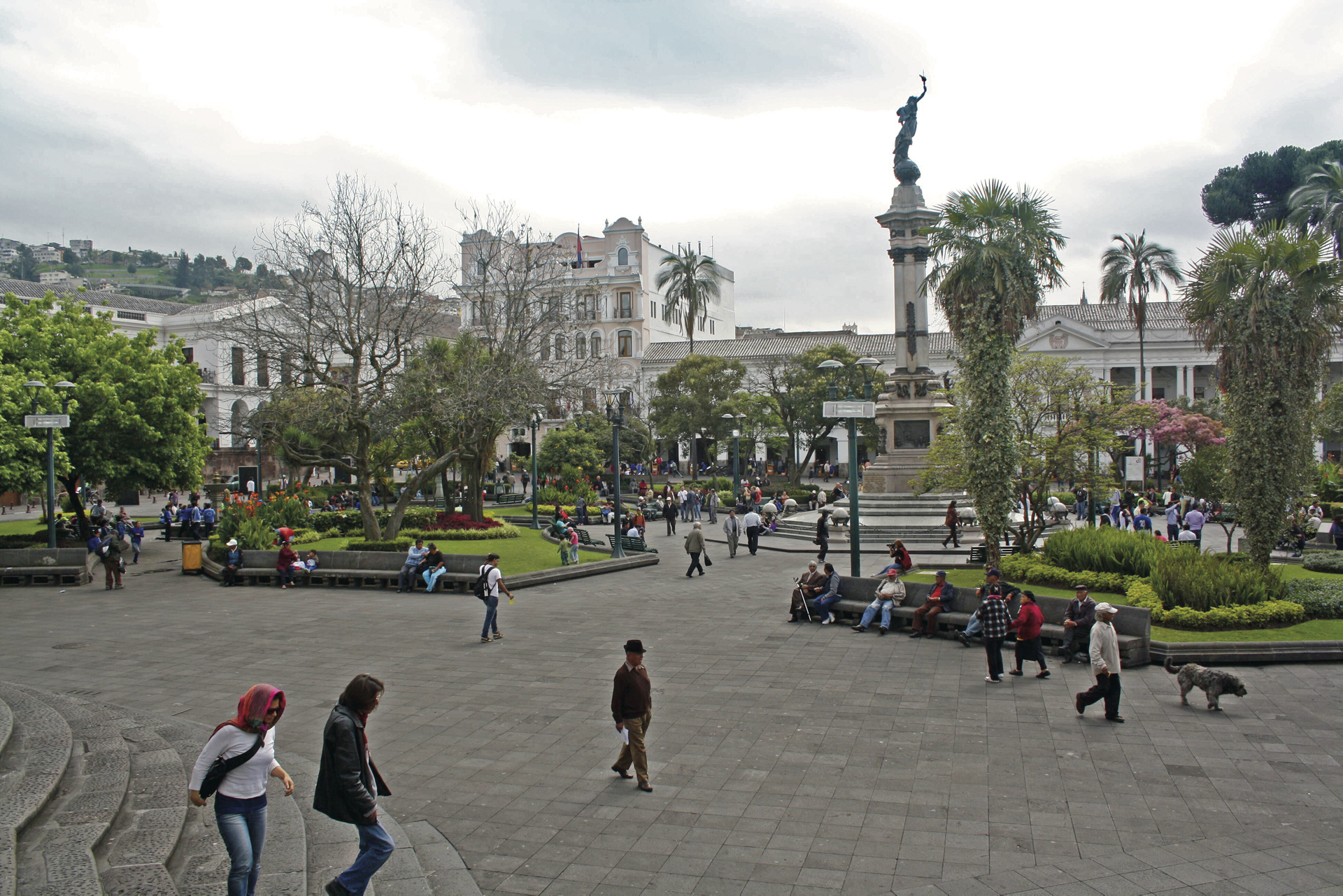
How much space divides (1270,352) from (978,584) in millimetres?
6163

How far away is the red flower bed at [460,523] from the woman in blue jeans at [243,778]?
73.7 feet

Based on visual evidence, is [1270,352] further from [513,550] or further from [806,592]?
[513,550]

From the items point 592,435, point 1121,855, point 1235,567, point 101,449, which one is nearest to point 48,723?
point 1121,855

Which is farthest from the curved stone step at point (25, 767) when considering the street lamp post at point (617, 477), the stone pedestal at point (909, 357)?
the stone pedestal at point (909, 357)

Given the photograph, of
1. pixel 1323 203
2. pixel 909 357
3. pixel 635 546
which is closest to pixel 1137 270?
pixel 1323 203

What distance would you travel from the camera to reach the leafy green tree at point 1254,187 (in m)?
58.6

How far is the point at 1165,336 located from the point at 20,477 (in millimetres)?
63826

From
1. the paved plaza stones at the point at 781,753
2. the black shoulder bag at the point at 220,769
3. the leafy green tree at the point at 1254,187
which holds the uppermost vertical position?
the leafy green tree at the point at 1254,187

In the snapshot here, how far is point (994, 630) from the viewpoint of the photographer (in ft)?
35.6

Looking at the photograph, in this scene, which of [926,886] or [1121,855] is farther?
[1121,855]

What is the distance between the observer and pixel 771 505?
33156 mm

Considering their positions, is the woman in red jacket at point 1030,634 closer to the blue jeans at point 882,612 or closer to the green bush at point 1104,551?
the blue jeans at point 882,612

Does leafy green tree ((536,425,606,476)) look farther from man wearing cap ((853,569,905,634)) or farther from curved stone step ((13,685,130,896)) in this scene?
curved stone step ((13,685,130,896))

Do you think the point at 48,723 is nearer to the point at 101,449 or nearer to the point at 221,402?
the point at 101,449
